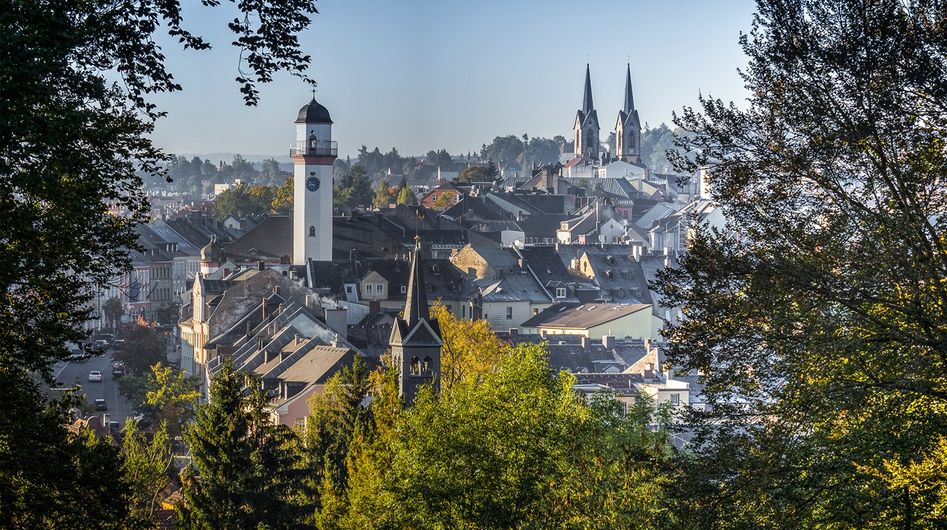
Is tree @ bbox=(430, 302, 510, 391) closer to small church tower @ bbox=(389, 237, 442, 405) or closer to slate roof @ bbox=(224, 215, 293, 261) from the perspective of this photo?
small church tower @ bbox=(389, 237, 442, 405)

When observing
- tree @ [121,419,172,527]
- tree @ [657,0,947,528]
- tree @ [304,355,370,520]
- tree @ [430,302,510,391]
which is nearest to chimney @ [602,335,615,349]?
tree @ [430,302,510,391]

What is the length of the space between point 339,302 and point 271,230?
28632 mm

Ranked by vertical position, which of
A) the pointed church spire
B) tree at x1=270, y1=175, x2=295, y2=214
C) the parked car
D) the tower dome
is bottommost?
the parked car

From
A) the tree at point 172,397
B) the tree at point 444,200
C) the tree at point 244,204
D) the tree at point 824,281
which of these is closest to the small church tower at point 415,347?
the tree at point 172,397

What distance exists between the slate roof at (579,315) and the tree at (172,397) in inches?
1235

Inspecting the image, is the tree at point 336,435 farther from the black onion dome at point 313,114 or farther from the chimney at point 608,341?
the black onion dome at point 313,114

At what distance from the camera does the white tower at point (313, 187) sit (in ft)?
366

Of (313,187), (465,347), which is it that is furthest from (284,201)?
(465,347)

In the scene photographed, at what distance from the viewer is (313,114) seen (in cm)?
11294

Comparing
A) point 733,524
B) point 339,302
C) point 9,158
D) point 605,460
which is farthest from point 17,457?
point 339,302

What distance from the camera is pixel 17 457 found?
16.7m

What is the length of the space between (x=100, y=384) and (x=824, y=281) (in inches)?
3027

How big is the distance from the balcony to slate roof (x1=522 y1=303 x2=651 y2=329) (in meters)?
15.3

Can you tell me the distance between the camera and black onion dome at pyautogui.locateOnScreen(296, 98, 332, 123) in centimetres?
11212
